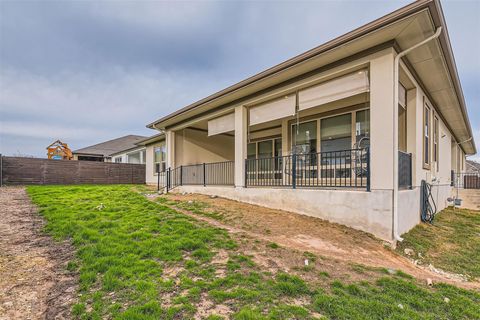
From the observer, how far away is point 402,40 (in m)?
4.39

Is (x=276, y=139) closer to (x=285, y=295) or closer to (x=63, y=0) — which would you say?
(x=285, y=295)

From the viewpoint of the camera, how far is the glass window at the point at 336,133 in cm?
683

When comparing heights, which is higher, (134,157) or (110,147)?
(110,147)

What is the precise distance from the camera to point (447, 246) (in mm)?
4730

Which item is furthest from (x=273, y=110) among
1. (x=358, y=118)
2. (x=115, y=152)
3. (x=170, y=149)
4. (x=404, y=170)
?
(x=115, y=152)

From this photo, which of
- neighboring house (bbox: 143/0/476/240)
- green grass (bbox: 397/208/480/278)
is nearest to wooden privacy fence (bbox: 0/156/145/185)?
neighboring house (bbox: 143/0/476/240)

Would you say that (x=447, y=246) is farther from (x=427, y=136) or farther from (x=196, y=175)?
(x=196, y=175)

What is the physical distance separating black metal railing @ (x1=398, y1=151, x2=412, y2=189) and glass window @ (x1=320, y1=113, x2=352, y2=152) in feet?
4.85

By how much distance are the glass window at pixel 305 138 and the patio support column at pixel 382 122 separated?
2.87 m

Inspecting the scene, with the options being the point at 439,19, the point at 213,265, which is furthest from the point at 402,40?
the point at 213,265

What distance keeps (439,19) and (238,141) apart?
519 centimetres

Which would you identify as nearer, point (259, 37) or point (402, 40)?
point (402, 40)

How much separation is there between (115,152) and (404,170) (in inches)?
1048

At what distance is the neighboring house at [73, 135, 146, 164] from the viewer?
66.8ft
